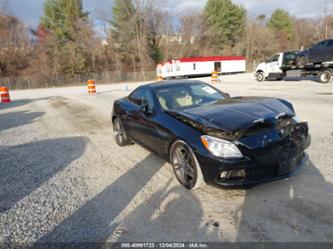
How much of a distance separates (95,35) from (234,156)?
46579mm

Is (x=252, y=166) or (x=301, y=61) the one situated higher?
(x=301, y=61)

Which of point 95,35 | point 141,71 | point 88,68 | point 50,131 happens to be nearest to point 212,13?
point 141,71

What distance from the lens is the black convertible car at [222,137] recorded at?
2746 mm

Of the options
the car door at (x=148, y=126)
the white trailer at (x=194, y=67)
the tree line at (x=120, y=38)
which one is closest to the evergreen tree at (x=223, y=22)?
the tree line at (x=120, y=38)

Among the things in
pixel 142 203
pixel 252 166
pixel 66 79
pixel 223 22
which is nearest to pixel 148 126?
pixel 142 203

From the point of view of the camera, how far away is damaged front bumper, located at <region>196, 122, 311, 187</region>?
8.89 feet

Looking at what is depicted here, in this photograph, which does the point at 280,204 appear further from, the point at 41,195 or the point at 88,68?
the point at 88,68

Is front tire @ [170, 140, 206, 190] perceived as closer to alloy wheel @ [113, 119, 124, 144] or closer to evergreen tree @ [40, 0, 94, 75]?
alloy wheel @ [113, 119, 124, 144]

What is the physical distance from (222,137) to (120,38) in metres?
46.5

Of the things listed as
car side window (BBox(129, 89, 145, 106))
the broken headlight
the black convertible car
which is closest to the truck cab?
the black convertible car

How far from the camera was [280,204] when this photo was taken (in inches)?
109

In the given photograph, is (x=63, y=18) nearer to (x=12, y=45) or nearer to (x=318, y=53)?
(x=12, y=45)

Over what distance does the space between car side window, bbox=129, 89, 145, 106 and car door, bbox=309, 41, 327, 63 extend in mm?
13921

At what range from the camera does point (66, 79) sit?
3922 centimetres
